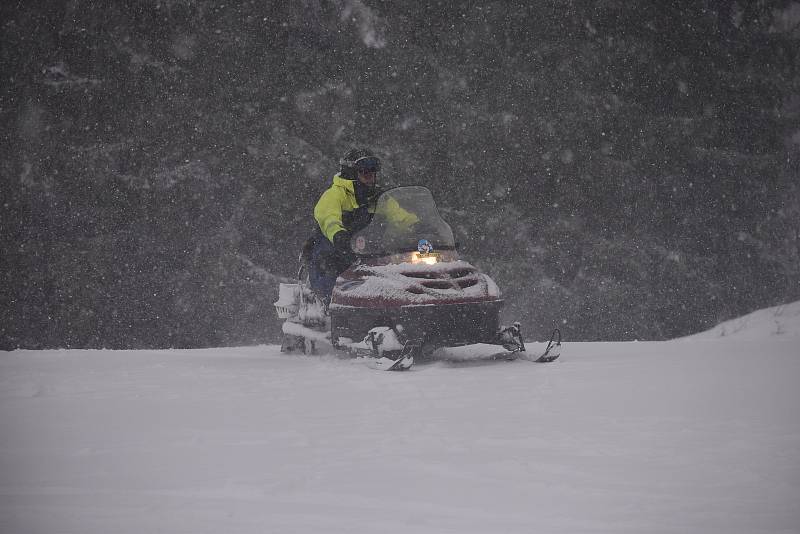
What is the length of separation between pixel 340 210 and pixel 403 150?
4.80 metres

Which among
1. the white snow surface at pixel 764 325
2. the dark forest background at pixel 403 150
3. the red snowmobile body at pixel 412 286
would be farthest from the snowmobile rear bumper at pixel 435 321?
Answer: the dark forest background at pixel 403 150

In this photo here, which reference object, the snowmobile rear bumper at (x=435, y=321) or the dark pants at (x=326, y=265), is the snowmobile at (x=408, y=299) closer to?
the snowmobile rear bumper at (x=435, y=321)

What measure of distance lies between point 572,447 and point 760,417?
3.87 ft

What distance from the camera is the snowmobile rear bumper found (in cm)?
616

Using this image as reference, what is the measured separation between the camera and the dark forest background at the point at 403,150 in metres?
10.9

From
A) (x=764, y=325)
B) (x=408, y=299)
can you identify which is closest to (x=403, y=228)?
(x=408, y=299)

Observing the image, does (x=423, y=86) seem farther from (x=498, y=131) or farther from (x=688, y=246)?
(x=688, y=246)

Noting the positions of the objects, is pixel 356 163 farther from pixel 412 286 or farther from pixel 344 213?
pixel 412 286

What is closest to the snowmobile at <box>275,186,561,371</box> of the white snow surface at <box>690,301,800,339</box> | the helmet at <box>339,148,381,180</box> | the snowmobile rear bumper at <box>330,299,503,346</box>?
the snowmobile rear bumper at <box>330,299,503,346</box>

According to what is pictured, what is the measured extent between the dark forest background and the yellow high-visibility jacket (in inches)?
166

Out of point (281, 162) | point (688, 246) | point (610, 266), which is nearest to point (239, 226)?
point (281, 162)

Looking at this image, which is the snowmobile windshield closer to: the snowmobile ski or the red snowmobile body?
the red snowmobile body

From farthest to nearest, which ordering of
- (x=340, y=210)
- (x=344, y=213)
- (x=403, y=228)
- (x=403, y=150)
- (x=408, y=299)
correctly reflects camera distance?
(x=403, y=150), (x=344, y=213), (x=340, y=210), (x=403, y=228), (x=408, y=299)

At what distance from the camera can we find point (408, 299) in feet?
20.2
